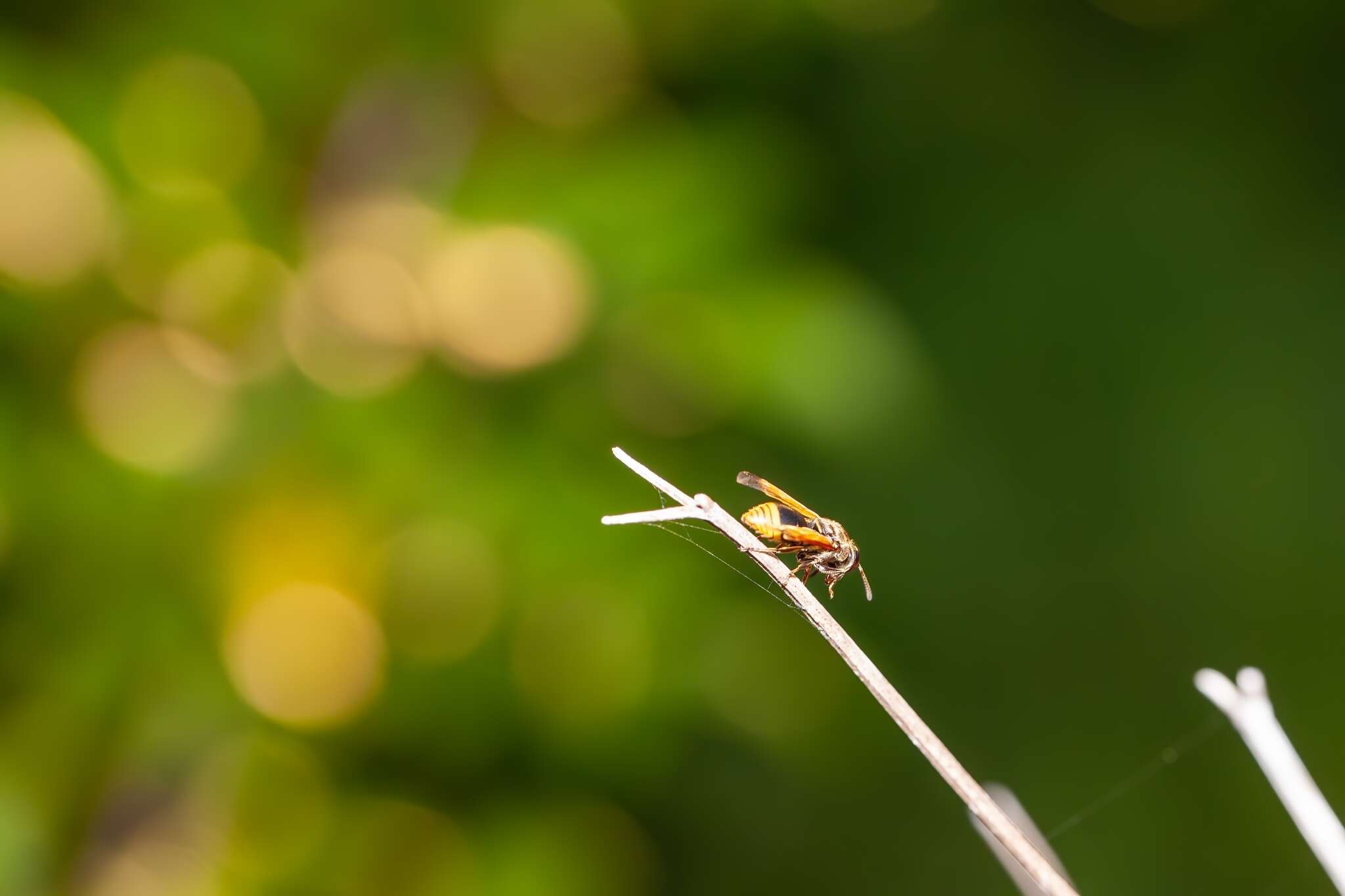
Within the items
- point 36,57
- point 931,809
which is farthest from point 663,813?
point 36,57

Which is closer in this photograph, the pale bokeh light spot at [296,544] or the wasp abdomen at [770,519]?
the wasp abdomen at [770,519]

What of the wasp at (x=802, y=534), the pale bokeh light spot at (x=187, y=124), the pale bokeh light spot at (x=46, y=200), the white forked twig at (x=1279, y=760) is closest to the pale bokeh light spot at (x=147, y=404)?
the pale bokeh light spot at (x=46, y=200)

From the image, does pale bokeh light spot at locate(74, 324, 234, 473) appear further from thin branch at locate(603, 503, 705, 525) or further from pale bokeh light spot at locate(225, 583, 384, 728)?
thin branch at locate(603, 503, 705, 525)

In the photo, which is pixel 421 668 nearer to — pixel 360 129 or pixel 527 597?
pixel 527 597

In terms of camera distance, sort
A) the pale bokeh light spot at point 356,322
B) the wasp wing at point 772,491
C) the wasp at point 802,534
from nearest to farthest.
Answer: the wasp wing at point 772,491
the wasp at point 802,534
the pale bokeh light spot at point 356,322

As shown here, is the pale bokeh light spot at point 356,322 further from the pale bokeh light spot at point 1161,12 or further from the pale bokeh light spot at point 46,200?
the pale bokeh light spot at point 1161,12
